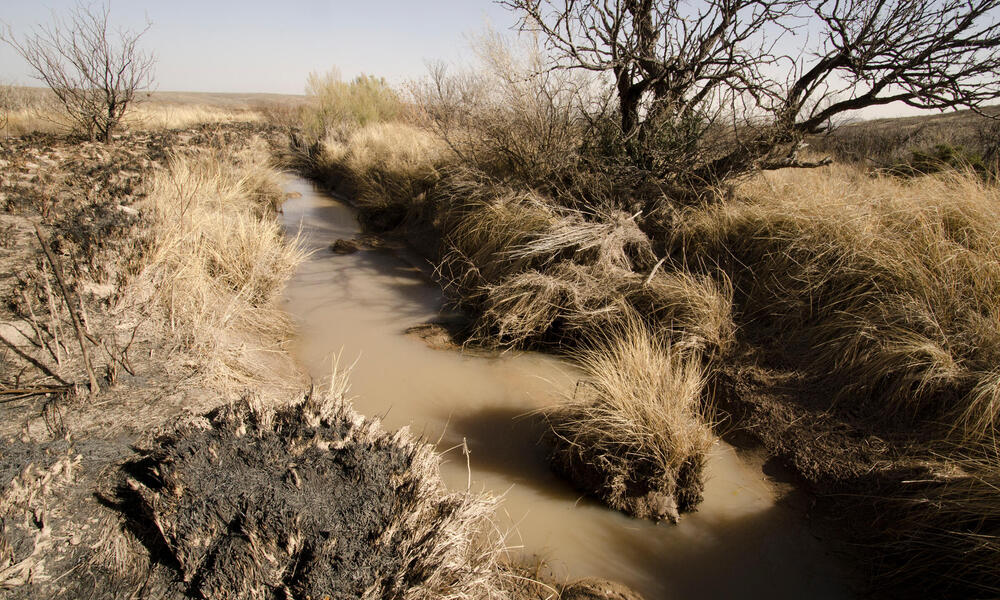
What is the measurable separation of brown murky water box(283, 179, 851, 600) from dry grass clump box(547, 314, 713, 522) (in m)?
0.11

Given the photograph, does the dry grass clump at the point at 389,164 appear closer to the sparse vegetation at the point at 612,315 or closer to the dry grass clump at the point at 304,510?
the sparse vegetation at the point at 612,315

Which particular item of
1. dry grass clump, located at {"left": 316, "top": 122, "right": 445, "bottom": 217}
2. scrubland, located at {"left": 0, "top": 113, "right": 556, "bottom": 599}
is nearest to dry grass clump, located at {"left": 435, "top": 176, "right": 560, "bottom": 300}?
dry grass clump, located at {"left": 316, "top": 122, "right": 445, "bottom": 217}

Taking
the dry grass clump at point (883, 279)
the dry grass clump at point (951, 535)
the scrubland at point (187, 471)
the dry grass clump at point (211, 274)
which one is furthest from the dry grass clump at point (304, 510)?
the dry grass clump at point (883, 279)

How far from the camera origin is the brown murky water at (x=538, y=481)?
2.54 meters

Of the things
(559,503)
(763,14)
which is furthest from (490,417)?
(763,14)

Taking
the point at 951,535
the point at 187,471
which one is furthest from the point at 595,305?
the point at 187,471

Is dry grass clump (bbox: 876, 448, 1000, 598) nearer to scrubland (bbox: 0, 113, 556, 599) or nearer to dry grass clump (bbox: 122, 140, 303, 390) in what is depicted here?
scrubland (bbox: 0, 113, 556, 599)

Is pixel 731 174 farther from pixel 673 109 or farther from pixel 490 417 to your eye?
pixel 490 417

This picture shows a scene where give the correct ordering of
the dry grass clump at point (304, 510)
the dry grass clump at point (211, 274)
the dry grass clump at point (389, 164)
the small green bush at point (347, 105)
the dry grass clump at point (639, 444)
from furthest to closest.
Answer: the small green bush at point (347, 105) < the dry grass clump at point (389, 164) < the dry grass clump at point (211, 274) < the dry grass clump at point (639, 444) < the dry grass clump at point (304, 510)

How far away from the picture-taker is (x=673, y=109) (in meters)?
5.11

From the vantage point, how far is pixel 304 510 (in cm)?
195

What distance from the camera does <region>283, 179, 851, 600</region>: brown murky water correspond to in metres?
2.54

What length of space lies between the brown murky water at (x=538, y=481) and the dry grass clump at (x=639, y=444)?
11cm

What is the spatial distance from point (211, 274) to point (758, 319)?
470 cm
